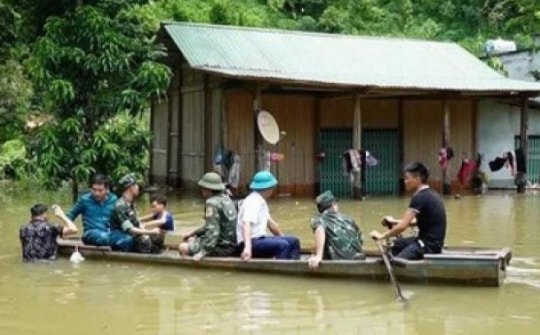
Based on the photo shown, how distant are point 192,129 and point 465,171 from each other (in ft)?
24.5

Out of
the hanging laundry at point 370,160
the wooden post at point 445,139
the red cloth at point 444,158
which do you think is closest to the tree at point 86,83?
the hanging laundry at point 370,160

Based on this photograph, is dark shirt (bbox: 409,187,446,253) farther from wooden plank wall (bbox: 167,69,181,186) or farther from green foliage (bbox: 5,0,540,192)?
wooden plank wall (bbox: 167,69,181,186)

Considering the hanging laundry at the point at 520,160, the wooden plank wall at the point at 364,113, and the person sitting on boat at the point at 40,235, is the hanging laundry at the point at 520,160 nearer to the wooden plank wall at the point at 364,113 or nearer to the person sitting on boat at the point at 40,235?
the wooden plank wall at the point at 364,113

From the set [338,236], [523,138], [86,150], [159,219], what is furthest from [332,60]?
[338,236]

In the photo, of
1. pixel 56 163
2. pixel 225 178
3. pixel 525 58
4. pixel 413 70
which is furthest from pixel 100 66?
pixel 525 58

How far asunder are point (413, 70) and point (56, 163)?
12170 mm

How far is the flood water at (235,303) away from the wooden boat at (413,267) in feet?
0.29

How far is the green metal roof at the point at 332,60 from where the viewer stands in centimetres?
2072

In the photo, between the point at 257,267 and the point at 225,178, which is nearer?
the point at 257,267

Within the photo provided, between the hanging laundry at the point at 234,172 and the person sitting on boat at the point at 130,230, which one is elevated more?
the hanging laundry at the point at 234,172

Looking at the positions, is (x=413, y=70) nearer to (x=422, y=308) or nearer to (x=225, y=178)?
(x=225, y=178)

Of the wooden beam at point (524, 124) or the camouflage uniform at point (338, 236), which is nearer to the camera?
the camouflage uniform at point (338, 236)

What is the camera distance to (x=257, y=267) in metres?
9.67

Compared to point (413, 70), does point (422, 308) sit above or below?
below
